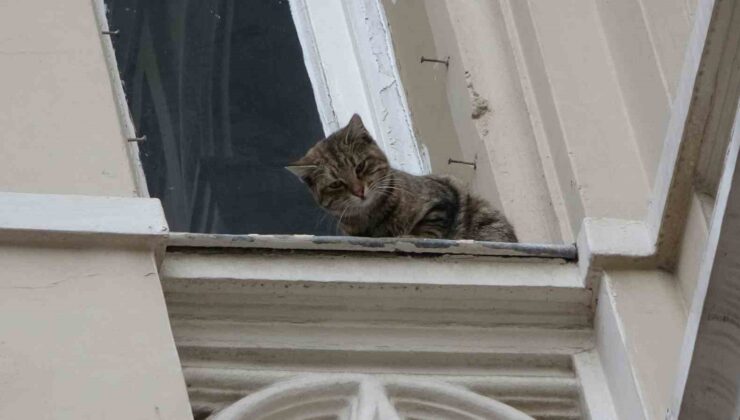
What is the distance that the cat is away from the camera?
6.18 m

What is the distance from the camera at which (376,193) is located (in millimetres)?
6566

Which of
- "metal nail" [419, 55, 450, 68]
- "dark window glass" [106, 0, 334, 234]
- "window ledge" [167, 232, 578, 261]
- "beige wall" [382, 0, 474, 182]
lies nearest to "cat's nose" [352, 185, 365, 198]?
"dark window glass" [106, 0, 334, 234]

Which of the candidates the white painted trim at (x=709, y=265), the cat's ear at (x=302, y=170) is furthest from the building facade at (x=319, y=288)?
the cat's ear at (x=302, y=170)

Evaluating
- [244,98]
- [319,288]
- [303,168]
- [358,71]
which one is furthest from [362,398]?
[358,71]

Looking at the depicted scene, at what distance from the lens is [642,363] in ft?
15.3

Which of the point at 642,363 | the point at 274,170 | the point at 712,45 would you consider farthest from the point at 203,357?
the point at 274,170

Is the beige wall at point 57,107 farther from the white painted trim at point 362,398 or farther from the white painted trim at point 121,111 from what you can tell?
the white painted trim at point 362,398

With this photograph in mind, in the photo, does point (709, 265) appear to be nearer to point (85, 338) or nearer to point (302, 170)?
point (85, 338)

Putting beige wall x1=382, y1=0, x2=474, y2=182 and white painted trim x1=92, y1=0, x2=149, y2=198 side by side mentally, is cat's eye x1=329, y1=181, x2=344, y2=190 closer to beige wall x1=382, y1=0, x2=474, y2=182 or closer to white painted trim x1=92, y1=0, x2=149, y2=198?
beige wall x1=382, y1=0, x2=474, y2=182

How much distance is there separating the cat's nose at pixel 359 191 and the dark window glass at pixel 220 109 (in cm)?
12

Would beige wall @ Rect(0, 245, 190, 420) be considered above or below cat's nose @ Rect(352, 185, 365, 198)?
above

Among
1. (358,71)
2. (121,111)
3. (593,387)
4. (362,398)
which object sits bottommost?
(593,387)

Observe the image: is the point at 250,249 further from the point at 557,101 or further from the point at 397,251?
the point at 557,101

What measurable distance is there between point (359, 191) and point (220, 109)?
55 centimetres
